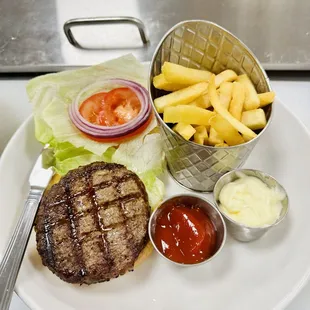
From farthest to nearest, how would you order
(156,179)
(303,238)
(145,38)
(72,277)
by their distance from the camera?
(145,38) → (156,179) → (303,238) → (72,277)

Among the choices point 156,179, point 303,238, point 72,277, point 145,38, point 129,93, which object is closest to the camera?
point 72,277

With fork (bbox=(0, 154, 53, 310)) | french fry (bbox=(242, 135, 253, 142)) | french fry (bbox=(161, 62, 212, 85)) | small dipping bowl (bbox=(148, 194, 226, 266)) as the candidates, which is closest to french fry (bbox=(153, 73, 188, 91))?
french fry (bbox=(161, 62, 212, 85))

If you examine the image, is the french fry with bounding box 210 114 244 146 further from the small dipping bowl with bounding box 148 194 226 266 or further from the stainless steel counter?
the stainless steel counter

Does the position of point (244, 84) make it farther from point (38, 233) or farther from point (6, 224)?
point (6, 224)

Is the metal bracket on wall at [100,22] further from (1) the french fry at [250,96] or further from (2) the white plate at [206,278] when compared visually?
(2) the white plate at [206,278]

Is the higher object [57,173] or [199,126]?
[199,126]

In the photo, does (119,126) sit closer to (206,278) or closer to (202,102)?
(202,102)

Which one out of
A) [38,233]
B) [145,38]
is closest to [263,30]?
[145,38]
